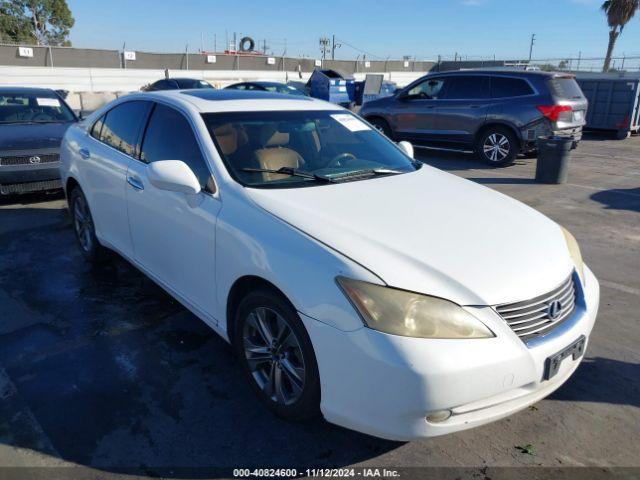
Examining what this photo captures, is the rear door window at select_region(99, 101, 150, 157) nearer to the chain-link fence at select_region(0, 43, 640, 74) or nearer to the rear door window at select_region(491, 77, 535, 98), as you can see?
the rear door window at select_region(491, 77, 535, 98)

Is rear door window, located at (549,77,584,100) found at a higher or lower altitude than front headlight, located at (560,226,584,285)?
higher

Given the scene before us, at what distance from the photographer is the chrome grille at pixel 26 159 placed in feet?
22.7

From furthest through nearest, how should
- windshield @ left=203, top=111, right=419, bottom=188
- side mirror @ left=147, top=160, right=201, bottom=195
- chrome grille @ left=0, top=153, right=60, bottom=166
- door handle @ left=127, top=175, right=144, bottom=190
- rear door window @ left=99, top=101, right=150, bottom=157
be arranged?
chrome grille @ left=0, top=153, right=60, bottom=166
rear door window @ left=99, top=101, right=150, bottom=157
door handle @ left=127, top=175, right=144, bottom=190
windshield @ left=203, top=111, right=419, bottom=188
side mirror @ left=147, top=160, right=201, bottom=195

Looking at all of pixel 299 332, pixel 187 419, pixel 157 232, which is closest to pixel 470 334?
pixel 299 332

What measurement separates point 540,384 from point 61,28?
6654 cm

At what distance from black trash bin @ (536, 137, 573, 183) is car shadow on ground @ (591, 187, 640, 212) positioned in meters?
0.74

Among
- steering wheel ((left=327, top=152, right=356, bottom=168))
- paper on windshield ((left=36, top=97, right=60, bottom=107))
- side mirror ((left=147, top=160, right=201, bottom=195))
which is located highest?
paper on windshield ((left=36, top=97, right=60, bottom=107))

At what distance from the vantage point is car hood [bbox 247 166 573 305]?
2348 mm

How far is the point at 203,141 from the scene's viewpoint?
10.8 ft

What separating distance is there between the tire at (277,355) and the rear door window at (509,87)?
891 cm

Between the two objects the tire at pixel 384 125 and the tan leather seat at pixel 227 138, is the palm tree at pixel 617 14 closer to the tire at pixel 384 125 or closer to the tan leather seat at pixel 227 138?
the tire at pixel 384 125

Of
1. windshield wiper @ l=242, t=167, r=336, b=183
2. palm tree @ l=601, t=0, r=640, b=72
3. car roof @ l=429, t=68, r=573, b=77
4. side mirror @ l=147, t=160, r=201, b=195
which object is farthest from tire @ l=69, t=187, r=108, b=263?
palm tree @ l=601, t=0, r=640, b=72

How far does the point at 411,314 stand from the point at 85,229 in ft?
12.6

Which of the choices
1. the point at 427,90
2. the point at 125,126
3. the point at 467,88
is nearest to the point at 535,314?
the point at 125,126
